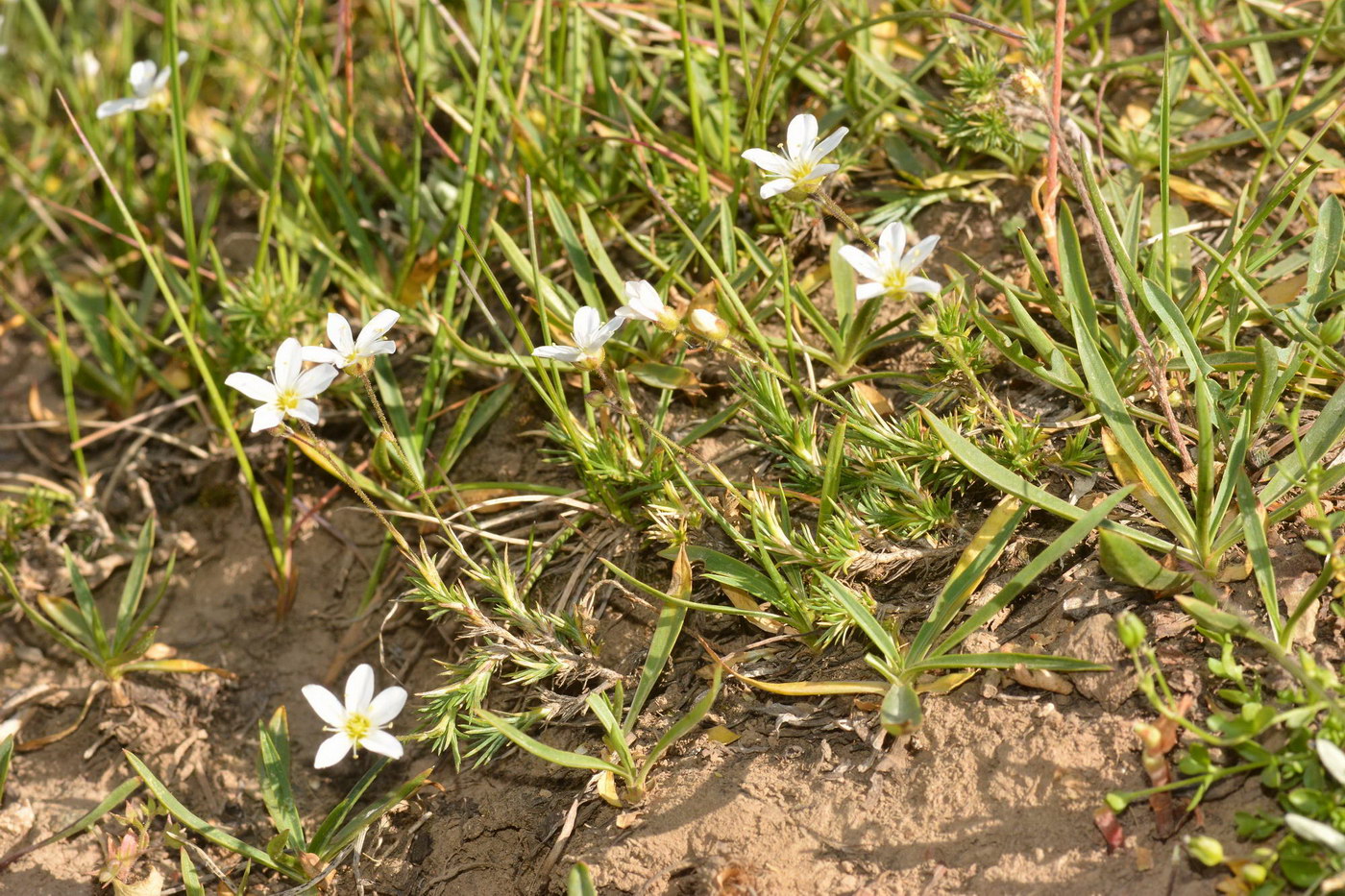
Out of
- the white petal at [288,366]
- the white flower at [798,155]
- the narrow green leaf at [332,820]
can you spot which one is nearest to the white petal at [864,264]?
the white flower at [798,155]

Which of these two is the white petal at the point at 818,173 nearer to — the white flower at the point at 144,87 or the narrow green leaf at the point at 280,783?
the narrow green leaf at the point at 280,783

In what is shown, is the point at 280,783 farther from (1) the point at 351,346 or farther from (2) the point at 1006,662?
(2) the point at 1006,662

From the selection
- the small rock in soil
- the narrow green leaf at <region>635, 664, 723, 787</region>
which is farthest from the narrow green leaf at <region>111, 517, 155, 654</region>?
the small rock in soil

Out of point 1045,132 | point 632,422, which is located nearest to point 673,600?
point 632,422

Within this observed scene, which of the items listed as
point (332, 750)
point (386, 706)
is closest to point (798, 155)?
point (386, 706)

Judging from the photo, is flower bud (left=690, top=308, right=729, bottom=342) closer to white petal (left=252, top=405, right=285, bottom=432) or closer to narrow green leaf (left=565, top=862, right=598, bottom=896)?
white petal (left=252, top=405, right=285, bottom=432)
